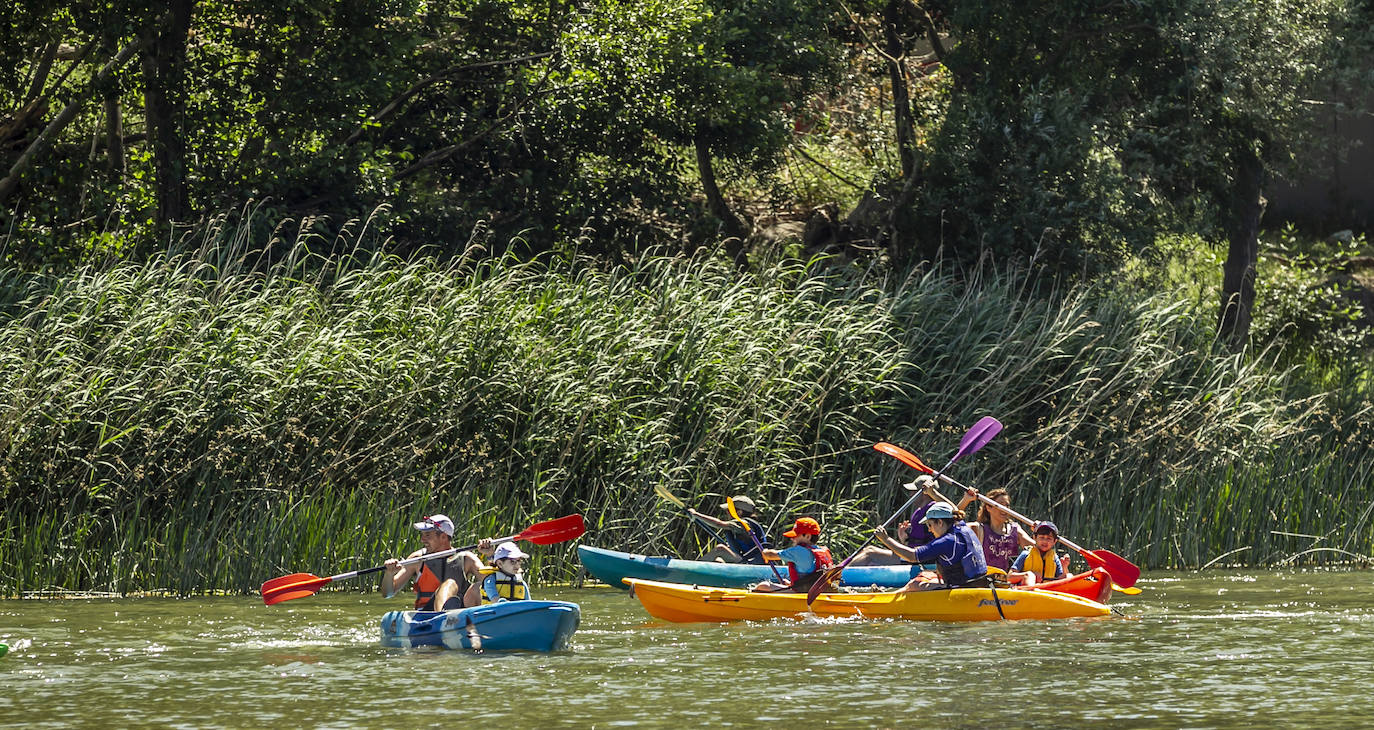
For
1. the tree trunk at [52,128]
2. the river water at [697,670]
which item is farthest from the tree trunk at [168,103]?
the river water at [697,670]

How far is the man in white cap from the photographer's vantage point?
38.7 feet

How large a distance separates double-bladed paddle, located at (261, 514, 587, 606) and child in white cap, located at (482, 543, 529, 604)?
0.19m

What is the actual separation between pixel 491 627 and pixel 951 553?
151 inches

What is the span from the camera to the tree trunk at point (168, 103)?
20.0 meters

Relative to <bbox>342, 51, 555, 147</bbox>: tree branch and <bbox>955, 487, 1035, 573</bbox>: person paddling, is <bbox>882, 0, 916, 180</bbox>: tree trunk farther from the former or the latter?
<bbox>955, 487, 1035, 573</bbox>: person paddling

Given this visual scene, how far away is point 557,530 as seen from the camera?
12.9 m

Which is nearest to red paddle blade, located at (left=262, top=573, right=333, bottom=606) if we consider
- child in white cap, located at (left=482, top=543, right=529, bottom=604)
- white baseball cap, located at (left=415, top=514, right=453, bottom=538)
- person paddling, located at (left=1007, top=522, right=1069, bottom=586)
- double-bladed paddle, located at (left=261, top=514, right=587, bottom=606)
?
double-bladed paddle, located at (left=261, top=514, right=587, bottom=606)

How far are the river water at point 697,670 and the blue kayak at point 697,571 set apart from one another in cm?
55

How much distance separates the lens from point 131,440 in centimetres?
1425

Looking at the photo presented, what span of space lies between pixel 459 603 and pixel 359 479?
3531 millimetres

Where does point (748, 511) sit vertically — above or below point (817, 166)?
below

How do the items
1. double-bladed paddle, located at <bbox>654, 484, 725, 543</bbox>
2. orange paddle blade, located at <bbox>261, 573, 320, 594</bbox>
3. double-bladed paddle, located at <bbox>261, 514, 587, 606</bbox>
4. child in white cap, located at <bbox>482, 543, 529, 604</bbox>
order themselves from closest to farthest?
child in white cap, located at <bbox>482, 543, 529, 604</bbox>, double-bladed paddle, located at <bbox>261, 514, 587, 606</bbox>, orange paddle blade, located at <bbox>261, 573, 320, 594</bbox>, double-bladed paddle, located at <bbox>654, 484, 725, 543</bbox>

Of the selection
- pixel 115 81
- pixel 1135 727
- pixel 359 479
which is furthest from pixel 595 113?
pixel 1135 727

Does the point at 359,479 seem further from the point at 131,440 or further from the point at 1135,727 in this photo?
the point at 1135,727
